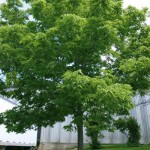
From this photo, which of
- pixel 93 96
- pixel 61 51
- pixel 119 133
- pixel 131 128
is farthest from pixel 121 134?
pixel 93 96

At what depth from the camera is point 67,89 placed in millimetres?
9289

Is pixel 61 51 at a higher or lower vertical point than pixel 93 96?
higher

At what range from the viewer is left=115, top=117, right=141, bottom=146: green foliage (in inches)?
877

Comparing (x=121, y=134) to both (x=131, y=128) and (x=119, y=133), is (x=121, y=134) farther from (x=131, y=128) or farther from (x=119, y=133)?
(x=131, y=128)

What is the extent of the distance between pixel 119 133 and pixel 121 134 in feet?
0.73

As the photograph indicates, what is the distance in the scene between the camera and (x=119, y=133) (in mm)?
25938

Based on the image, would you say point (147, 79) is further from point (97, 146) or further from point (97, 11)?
point (97, 146)

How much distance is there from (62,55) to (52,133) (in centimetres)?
2152

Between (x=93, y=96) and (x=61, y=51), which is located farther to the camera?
(x=61, y=51)

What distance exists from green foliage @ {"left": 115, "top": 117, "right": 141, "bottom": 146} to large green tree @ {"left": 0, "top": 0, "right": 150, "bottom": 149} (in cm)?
1171

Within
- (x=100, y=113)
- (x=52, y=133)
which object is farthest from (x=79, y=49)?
(x=52, y=133)

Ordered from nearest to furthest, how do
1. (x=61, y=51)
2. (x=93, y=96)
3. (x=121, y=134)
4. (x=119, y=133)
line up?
1. (x=93, y=96)
2. (x=61, y=51)
3. (x=121, y=134)
4. (x=119, y=133)

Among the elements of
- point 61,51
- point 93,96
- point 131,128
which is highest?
point 61,51

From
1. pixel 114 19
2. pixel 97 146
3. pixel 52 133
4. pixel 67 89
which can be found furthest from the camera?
pixel 52 133
